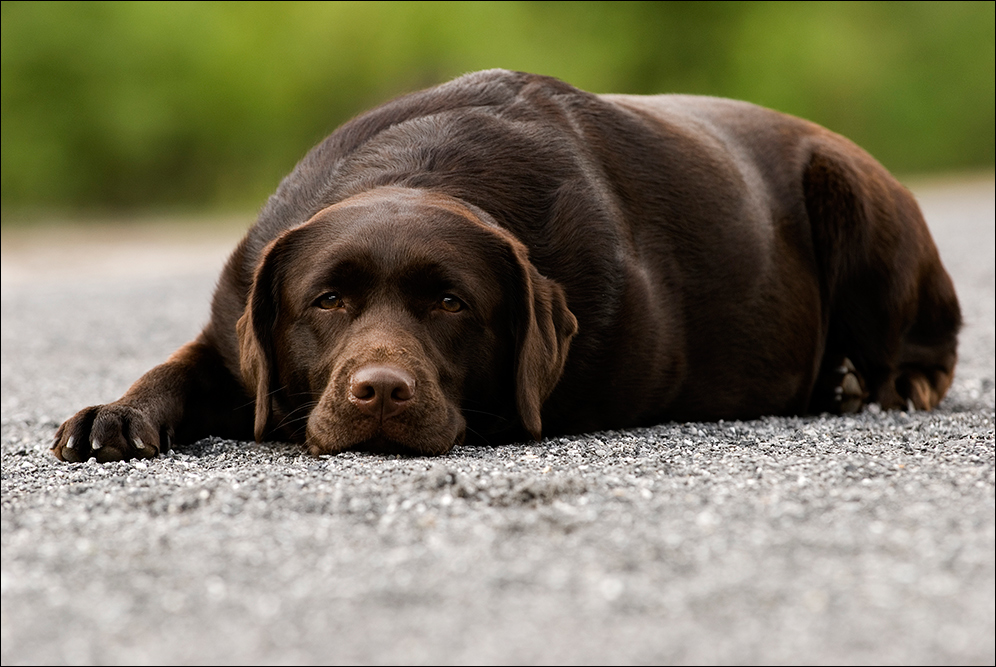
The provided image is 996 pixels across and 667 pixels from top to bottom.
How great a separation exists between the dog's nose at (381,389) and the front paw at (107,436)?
28.8 inches

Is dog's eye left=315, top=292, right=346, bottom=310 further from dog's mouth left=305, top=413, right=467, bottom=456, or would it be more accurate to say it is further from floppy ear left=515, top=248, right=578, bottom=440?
floppy ear left=515, top=248, right=578, bottom=440

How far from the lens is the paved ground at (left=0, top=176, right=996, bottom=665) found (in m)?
2.08

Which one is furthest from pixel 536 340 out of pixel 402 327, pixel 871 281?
pixel 871 281

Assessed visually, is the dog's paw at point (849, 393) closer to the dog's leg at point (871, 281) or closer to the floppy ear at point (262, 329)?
the dog's leg at point (871, 281)

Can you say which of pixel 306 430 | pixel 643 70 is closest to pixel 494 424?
pixel 306 430

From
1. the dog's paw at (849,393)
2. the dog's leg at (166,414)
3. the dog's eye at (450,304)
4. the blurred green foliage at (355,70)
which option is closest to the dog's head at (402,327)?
the dog's eye at (450,304)

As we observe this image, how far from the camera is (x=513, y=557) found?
240cm

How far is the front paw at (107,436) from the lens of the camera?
12.2 ft

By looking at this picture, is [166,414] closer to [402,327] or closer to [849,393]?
[402,327]

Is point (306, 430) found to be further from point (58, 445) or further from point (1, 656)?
point (1, 656)

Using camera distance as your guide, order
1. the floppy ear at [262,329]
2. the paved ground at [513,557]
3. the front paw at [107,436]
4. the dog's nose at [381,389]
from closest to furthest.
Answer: the paved ground at [513,557], the dog's nose at [381,389], the front paw at [107,436], the floppy ear at [262,329]

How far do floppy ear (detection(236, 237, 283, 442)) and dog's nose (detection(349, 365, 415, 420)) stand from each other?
0.56 metres

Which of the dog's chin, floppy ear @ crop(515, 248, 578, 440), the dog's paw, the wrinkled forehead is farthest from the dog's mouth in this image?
the dog's paw

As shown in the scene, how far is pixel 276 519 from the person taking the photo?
2699 mm
